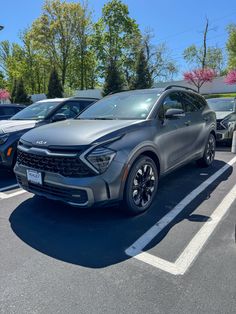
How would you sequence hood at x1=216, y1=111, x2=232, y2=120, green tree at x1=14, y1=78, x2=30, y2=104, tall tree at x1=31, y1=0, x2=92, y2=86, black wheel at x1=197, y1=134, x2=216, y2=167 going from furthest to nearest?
tall tree at x1=31, y1=0, x2=92, y2=86, green tree at x1=14, y1=78, x2=30, y2=104, hood at x1=216, y1=111, x2=232, y2=120, black wheel at x1=197, y1=134, x2=216, y2=167

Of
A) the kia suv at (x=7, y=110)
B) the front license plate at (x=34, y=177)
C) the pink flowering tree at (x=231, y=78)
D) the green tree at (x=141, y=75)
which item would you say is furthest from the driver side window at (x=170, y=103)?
the pink flowering tree at (x=231, y=78)

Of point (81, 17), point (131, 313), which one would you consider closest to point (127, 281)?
point (131, 313)

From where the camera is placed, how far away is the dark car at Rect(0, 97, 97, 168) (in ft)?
17.6

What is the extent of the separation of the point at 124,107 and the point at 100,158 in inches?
61.7

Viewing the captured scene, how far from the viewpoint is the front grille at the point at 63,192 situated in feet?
10.5

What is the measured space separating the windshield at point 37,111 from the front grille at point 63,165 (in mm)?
3192

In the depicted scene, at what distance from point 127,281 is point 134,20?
4495 cm

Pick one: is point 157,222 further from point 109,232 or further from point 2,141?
point 2,141

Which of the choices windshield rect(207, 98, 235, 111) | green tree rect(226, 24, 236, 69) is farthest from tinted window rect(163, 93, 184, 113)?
green tree rect(226, 24, 236, 69)

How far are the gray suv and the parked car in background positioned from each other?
3.52 meters

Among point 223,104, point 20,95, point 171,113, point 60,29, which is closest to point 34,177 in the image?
point 171,113

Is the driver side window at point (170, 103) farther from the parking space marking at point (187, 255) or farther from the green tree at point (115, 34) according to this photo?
the green tree at point (115, 34)

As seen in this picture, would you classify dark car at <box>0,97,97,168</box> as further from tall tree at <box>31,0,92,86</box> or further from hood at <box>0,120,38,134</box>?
tall tree at <box>31,0,92,86</box>

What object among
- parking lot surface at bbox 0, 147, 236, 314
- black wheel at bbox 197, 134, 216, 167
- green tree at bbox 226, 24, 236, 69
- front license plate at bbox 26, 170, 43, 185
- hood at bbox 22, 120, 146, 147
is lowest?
parking lot surface at bbox 0, 147, 236, 314
